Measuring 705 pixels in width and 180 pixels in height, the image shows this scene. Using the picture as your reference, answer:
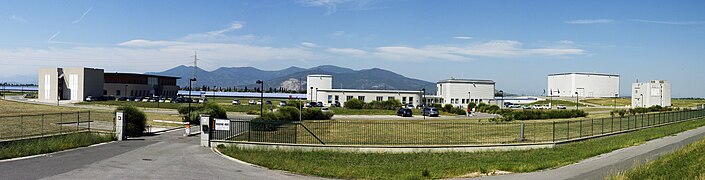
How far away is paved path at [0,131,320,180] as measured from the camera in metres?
17.0

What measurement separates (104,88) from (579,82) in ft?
456

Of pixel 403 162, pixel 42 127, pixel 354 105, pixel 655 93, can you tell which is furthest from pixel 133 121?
pixel 655 93

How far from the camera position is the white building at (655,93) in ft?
364

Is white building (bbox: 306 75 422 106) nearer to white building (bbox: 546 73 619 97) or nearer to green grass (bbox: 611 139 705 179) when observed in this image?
white building (bbox: 546 73 619 97)

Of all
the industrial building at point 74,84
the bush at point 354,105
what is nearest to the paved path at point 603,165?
the bush at point 354,105

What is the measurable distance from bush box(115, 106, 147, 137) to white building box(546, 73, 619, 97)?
162 m

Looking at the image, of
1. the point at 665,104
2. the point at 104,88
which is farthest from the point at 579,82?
the point at 104,88

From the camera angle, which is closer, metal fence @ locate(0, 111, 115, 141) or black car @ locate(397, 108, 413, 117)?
metal fence @ locate(0, 111, 115, 141)

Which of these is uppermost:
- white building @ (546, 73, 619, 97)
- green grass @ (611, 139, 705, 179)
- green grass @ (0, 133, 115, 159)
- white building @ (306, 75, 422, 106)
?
white building @ (546, 73, 619, 97)

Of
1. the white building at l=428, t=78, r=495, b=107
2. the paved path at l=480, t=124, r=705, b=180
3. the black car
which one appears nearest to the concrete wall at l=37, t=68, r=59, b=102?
the black car

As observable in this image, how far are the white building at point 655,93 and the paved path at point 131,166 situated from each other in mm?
109710

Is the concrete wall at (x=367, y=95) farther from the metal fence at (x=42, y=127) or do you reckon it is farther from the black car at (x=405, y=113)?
the metal fence at (x=42, y=127)

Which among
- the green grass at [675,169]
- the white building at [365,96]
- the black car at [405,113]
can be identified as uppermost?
the white building at [365,96]

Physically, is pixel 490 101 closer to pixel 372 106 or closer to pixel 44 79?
pixel 372 106
